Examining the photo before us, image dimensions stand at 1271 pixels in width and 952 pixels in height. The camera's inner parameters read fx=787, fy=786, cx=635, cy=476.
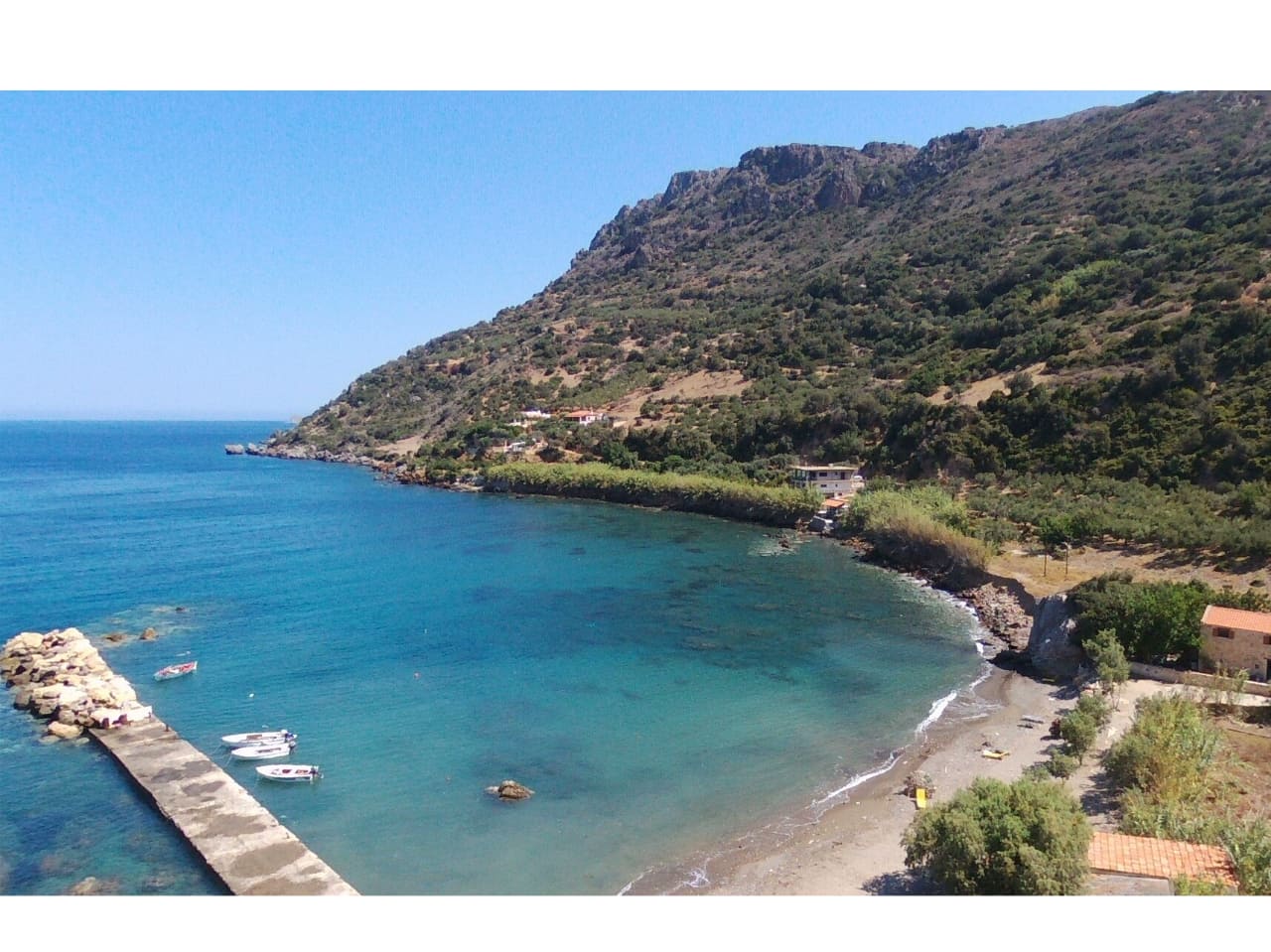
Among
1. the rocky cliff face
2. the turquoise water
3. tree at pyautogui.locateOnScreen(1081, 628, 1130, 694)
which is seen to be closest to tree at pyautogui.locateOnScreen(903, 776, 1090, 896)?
the turquoise water

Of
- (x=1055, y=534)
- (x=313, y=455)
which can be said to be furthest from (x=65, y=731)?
(x=313, y=455)

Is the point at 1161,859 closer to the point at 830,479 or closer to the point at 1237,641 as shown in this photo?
the point at 1237,641

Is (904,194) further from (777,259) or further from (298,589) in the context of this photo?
Result: (298,589)

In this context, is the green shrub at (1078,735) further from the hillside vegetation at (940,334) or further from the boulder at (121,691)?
the boulder at (121,691)

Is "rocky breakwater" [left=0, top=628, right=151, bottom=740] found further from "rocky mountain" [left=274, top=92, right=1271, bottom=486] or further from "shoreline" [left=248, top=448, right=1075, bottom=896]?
"rocky mountain" [left=274, top=92, right=1271, bottom=486]

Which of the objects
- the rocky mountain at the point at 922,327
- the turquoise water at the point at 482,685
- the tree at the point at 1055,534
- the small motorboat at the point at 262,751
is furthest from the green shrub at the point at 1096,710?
the rocky mountain at the point at 922,327
